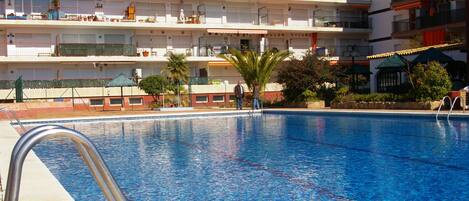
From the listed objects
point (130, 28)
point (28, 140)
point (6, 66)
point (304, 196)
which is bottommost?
point (304, 196)

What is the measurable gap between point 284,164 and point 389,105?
1588 centimetres

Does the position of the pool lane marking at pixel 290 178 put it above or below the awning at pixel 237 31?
below

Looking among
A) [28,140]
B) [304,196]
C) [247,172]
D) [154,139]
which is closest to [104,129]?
[154,139]

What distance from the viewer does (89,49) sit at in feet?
135

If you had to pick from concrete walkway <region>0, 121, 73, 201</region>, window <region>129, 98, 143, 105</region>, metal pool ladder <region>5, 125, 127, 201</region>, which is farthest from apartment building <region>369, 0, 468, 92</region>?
metal pool ladder <region>5, 125, 127, 201</region>

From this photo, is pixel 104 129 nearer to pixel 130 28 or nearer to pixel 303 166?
pixel 303 166

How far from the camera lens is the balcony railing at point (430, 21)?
37.6 metres

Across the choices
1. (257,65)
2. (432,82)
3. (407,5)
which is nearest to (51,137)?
(432,82)

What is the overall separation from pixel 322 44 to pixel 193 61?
43.8 ft

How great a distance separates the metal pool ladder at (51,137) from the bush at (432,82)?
21774 mm

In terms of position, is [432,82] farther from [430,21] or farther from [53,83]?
[53,83]

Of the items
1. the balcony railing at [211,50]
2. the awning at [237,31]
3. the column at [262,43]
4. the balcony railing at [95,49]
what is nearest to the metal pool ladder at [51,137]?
the balcony railing at [95,49]

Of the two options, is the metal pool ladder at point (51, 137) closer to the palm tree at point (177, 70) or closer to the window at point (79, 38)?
the palm tree at point (177, 70)

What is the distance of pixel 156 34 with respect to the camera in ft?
145
